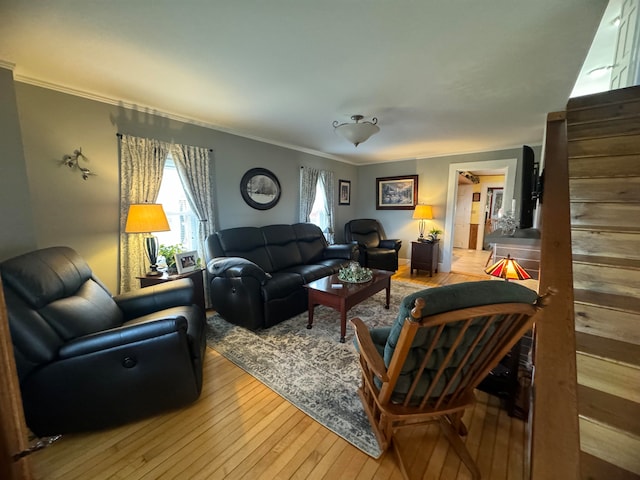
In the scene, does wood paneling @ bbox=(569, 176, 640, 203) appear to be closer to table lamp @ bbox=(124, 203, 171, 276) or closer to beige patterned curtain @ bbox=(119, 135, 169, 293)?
table lamp @ bbox=(124, 203, 171, 276)

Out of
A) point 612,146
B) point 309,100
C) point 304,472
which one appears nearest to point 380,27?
point 309,100

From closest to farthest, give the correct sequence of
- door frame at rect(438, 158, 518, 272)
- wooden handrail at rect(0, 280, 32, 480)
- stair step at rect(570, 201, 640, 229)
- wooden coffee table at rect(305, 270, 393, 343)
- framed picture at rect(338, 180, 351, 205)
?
wooden handrail at rect(0, 280, 32, 480), stair step at rect(570, 201, 640, 229), wooden coffee table at rect(305, 270, 393, 343), door frame at rect(438, 158, 518, 272), framed picture at rect(338, 180, 351, 205)

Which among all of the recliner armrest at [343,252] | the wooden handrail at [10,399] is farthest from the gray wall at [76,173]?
the wooden handrail at [10,399]

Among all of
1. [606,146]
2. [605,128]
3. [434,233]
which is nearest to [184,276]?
[606,146]

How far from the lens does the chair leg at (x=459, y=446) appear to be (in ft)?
4.01

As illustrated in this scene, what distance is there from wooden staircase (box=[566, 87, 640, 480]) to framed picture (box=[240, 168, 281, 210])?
341 cm

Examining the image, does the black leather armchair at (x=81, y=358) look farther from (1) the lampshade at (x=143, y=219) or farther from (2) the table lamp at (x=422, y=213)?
(2) the table lamp at (x=422, y=213)

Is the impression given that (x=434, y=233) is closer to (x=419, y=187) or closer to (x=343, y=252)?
(x=419, y=187)

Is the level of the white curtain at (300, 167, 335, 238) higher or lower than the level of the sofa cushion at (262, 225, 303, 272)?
higher

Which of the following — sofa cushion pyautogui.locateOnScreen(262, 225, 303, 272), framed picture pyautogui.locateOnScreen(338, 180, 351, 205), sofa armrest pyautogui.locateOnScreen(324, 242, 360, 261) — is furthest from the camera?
framed picture pyautogui.locateOnScreen(338, 180, 351, 205)

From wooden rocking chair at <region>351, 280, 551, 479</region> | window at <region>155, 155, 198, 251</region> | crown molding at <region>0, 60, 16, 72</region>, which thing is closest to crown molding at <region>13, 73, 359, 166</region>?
crown molding at <region>0, 60, 16, 72</region>

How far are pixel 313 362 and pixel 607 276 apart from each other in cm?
200

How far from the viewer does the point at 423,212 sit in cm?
492

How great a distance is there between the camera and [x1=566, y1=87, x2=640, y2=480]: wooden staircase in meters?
1.06
